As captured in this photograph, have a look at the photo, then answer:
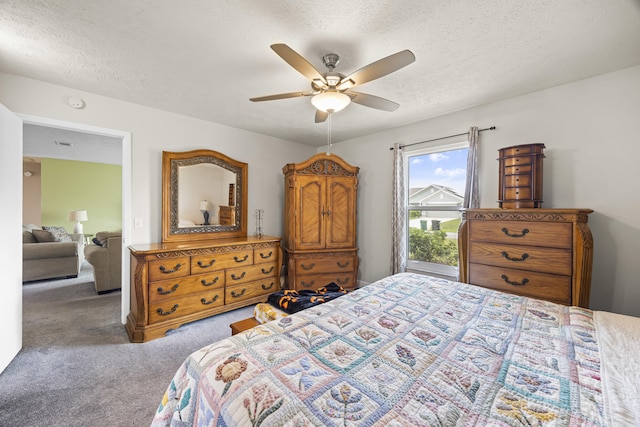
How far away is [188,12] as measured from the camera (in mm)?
1514

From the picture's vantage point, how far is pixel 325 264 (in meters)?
3.64

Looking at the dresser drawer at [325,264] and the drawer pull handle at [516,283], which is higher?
the drawer pull handle at [516,283]

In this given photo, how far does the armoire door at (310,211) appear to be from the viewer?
3.55m

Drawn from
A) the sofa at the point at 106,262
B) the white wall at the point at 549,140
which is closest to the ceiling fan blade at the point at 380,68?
the white wall at the point at 549,140

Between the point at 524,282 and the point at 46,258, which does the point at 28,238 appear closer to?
the point at 46,258

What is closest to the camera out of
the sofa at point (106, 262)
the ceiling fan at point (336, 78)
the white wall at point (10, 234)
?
the ceiling fan at point (336, 78)

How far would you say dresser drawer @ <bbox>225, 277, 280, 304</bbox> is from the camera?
3.04 m

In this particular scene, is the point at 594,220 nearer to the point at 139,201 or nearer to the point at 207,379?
the point at 207,379

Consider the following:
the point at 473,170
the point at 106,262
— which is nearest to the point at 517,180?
the point at 473,170

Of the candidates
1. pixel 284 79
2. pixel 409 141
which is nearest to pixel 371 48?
pixel 284 79

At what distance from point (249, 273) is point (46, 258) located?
3.79 meters

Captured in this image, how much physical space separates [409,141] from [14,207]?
413cm

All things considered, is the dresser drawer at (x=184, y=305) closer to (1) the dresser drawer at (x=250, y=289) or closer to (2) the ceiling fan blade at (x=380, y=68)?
(1) the dresser drawer at (x=250, y=289)

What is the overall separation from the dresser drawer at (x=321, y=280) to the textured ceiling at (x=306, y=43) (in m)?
2.41
